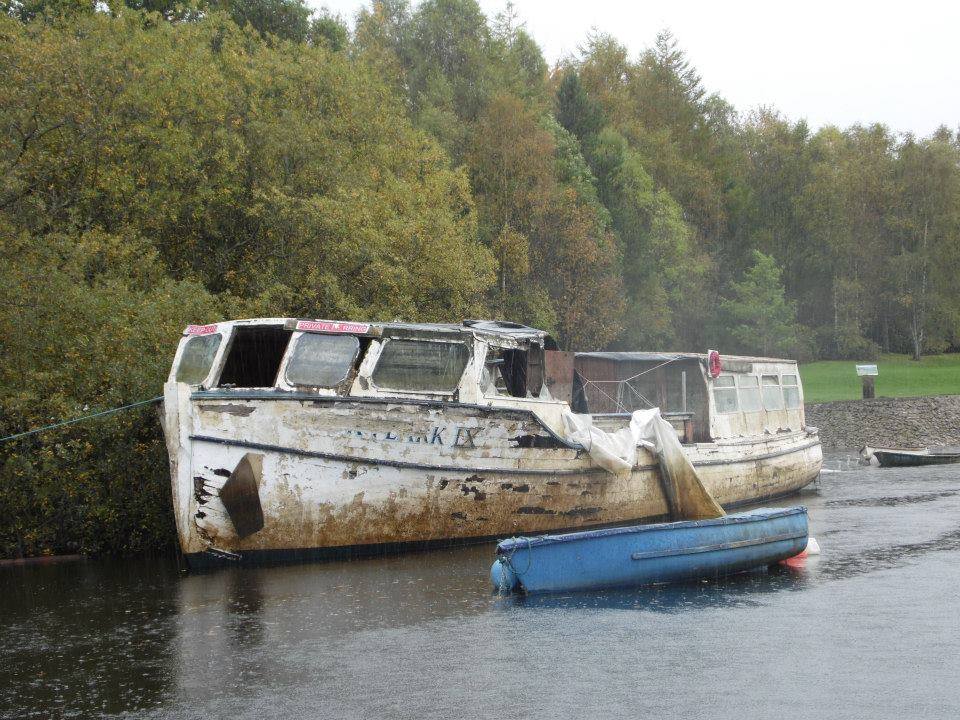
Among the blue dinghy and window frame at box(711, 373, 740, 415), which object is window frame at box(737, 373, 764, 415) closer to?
window frame at box(711, 373, 740, 415)

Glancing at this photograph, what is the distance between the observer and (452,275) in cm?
2936

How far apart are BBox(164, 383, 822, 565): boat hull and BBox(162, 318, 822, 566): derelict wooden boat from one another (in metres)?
0.02

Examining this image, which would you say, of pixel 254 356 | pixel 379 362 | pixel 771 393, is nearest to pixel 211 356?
pixel 254 356

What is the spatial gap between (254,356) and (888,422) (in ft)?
99.0

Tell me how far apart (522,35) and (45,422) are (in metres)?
57.0

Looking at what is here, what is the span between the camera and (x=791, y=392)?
89.2 ft

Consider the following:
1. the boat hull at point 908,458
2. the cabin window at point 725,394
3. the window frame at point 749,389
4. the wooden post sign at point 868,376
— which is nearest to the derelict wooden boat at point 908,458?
the boat hull at point 908,458

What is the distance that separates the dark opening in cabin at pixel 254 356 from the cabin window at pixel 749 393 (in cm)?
1124

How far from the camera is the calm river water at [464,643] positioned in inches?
405

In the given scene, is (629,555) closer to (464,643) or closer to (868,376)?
(464,643)

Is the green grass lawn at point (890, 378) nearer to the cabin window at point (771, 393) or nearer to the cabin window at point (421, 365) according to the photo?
the cabin window at point (771, 393)

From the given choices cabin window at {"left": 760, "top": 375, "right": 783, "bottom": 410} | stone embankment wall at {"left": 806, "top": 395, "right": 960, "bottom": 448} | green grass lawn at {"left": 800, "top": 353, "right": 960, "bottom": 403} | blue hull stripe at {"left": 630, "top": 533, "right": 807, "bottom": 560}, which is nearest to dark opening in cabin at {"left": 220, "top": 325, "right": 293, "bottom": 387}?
blue hull stripe at {"left": 630, "top": 533, "right": 807, "bottom": 560}

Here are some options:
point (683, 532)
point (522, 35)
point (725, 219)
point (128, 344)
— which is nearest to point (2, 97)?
point (128, 344)

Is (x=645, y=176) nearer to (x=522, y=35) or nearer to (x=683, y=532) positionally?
(x=522, y=35)
